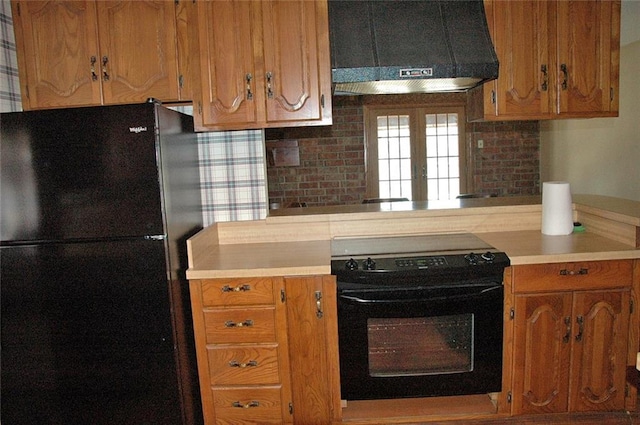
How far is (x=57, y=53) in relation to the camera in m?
2.13

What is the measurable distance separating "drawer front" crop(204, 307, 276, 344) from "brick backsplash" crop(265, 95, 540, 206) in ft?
12.1

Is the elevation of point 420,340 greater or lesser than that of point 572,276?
lesser

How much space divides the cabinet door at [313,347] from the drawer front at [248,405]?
89 millimetres

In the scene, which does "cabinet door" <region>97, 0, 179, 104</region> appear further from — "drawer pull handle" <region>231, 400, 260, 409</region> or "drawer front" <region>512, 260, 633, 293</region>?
"drawer front" <region>512, 260, 633, 293</region>

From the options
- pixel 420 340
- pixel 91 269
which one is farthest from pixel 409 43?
pixel 91 269

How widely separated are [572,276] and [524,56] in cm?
106

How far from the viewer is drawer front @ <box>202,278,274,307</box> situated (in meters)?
1.97

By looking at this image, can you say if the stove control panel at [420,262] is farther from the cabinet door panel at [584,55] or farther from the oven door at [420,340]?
the cabinet door panel at [584,55]

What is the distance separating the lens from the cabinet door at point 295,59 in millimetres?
2102

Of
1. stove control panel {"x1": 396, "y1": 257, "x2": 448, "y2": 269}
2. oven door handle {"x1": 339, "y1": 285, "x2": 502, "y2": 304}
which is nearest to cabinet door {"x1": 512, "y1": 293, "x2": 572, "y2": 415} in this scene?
oven door handle {"x1": 339, "y1": 285, "x2": 502, "y2": 304}

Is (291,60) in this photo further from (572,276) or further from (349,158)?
(349,158)

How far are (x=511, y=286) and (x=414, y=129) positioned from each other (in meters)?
4.19

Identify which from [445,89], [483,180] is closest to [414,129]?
[483,180]

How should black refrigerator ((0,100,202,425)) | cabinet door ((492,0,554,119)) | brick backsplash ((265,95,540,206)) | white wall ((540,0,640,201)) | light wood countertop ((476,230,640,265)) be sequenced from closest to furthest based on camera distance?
black refrigerator ((0,100,202,425))
light wood countertop ((476,230,640,265))
cabinet door ((492,0,554,119))
white wall ((540,0,640,201))
brick backsplash ((265,95,540,206))
